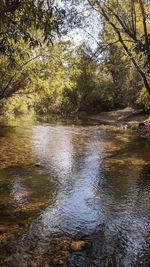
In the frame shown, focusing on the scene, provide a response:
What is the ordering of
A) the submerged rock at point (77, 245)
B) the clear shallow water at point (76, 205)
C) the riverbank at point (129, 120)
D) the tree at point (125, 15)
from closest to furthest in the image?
the clear shallow water at point (76, 205) → the submerged rock at point (77, 245) → the tree at point (125, 15) → the riverbank at point (129, 120)

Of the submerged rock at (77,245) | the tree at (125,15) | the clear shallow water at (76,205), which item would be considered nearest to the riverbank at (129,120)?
the tree at (125,15)

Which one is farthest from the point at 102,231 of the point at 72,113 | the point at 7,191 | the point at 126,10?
the point at 72,113

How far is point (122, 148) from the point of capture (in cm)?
2069

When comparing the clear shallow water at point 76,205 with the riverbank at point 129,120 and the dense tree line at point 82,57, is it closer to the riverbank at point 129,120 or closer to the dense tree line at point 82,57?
the dense tree line at point 82,57

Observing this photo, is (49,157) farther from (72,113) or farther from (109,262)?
(72,113)

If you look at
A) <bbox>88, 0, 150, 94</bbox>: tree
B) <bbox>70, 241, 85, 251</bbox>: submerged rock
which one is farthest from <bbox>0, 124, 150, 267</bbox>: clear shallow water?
<bbox>88, 0, 150, 94</bbox>: tree

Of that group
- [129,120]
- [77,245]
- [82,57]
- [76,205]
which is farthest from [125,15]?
[129,120]

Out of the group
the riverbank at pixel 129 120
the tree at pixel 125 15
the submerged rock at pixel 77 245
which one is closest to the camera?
the submerged rock at pixel 77 245

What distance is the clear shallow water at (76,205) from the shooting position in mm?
7348

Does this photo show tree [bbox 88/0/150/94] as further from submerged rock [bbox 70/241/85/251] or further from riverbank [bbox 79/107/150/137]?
submerged rock [bbox 70/241/85/251]

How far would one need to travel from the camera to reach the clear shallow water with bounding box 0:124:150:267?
7.35 metres

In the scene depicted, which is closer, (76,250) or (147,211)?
(76,250)

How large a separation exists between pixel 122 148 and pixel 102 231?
12448 millimetres

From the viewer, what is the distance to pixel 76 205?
10.6m
